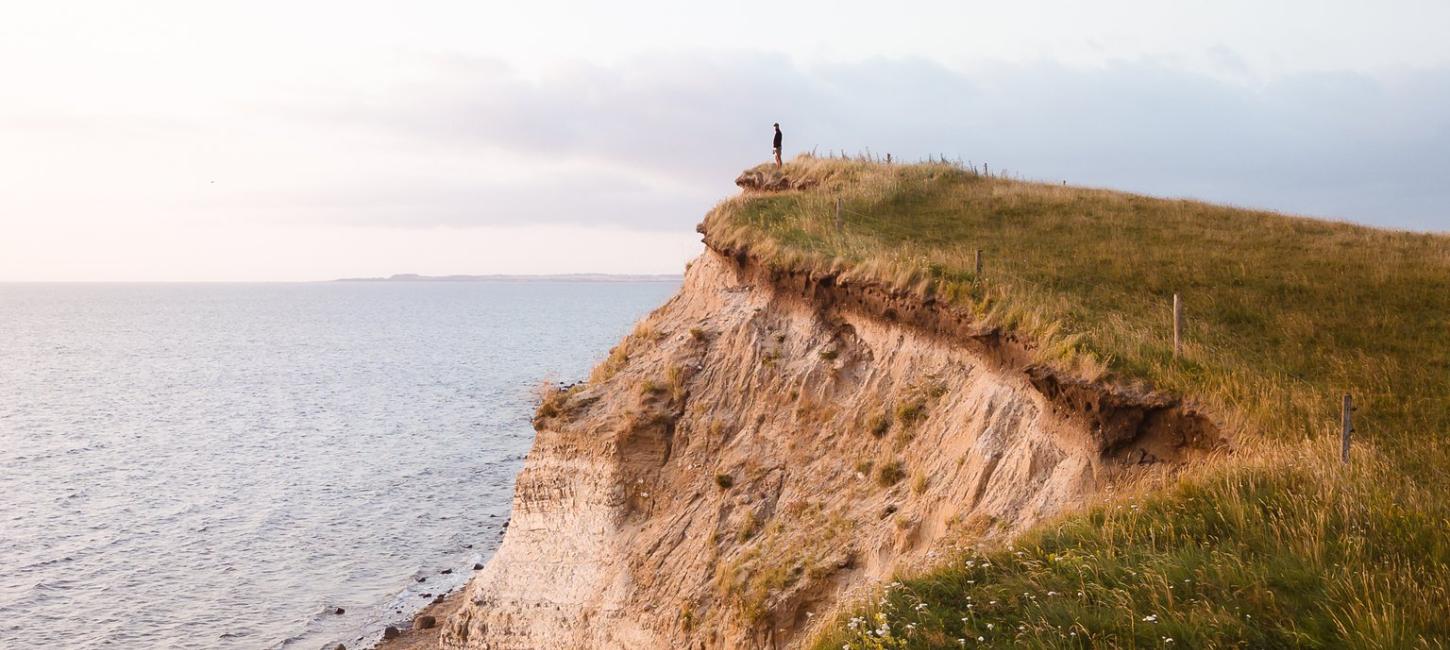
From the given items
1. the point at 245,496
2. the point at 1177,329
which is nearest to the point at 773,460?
the point at 1177,329

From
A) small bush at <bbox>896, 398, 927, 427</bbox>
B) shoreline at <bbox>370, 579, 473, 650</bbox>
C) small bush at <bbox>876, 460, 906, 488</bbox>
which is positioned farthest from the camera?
shoreline at <bbox>370, 579, 473, 650</bbox>

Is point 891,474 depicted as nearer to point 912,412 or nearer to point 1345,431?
point 912,412

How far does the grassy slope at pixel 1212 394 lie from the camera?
1004cm

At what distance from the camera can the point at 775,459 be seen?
2506cm

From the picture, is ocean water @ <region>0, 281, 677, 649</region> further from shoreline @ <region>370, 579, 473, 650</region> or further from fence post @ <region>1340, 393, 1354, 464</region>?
fence post @ <region>1340, 393, 1354, 464</region>

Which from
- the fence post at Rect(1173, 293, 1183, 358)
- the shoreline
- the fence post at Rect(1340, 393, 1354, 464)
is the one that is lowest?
the shoreline

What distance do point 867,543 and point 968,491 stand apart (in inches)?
100

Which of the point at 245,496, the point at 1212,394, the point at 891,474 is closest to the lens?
the point at 1212,394

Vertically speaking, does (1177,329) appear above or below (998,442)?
above

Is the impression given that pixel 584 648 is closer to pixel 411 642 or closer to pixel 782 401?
pixel 782 401

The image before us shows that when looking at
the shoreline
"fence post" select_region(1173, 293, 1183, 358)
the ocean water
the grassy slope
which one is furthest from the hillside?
the ocean water

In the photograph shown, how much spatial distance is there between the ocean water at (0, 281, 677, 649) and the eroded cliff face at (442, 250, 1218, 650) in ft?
46.3

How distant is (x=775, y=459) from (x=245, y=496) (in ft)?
130

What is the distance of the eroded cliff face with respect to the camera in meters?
18.4
